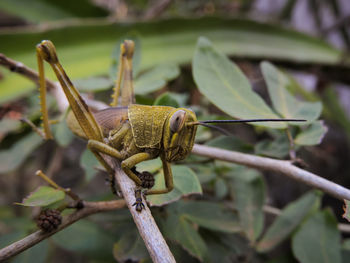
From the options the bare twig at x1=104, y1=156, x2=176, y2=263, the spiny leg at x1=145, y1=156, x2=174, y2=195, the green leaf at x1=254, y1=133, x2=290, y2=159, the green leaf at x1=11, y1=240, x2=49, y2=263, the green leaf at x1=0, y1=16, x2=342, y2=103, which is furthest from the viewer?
the green leaf at x1=0, y1=16, x2=342, y2=103

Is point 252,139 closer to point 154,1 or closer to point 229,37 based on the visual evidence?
point 229,37

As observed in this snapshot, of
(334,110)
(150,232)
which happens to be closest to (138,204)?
Result: (150,232)

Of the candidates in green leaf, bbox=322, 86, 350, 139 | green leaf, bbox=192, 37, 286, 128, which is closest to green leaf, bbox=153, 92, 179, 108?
green leaf, bbox=192, 37, 286, 128

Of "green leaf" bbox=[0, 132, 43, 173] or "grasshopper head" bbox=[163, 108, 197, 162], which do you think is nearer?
"grasshopper head" bbox=[163, 108, 197, 162]

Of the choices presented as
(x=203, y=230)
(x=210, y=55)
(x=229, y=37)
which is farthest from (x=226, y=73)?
(x=229, y=37)

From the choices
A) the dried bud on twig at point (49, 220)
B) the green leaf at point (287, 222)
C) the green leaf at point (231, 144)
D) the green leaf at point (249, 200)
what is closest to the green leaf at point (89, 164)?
the dried bud on twig at point (49, 220)

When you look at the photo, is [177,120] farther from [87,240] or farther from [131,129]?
[87,240]

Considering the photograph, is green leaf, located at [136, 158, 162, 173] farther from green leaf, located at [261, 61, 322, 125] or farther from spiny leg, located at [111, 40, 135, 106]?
green leaf, located at [261, 61, 322, 125]
